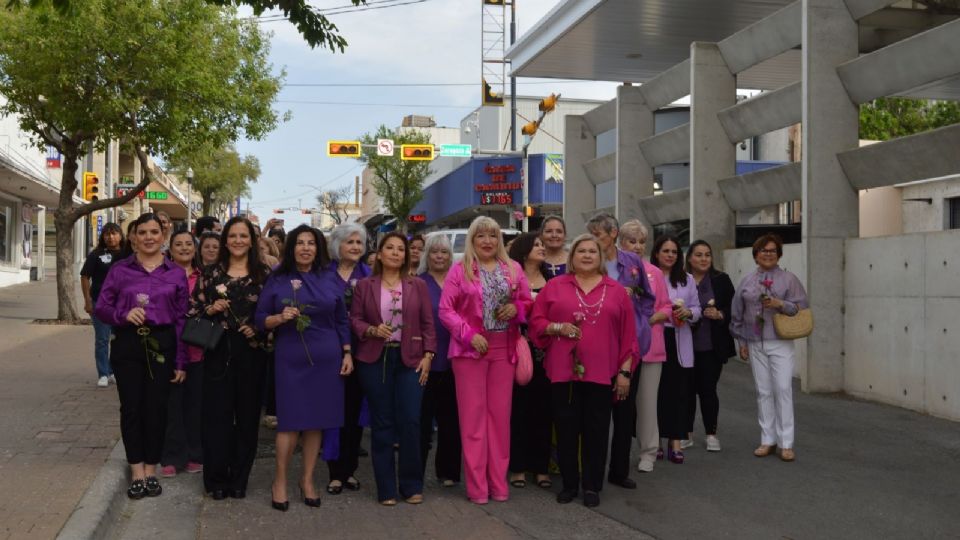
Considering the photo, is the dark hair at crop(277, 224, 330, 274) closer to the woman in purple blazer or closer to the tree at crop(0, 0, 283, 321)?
the woman in purple blazer

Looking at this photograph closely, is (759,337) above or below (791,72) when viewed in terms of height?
below

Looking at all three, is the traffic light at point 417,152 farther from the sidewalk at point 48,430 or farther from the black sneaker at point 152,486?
the black sneaker at point 152,486

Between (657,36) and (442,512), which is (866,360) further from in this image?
(657,36)

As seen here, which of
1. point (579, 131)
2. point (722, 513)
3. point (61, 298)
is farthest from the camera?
point (579, 131)

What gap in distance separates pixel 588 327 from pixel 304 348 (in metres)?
1.95

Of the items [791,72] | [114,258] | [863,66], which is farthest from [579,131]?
[114,258]

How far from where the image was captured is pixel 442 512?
22.0 ft

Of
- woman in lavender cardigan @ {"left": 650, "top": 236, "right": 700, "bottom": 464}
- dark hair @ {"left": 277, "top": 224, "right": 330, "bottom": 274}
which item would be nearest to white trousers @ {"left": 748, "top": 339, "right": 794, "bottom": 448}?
woman in lavender cardigan @ {"left": 650, "top": 236, "right": 700, "bottom": 464}

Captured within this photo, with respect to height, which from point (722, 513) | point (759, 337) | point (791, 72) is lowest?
point (722, 513)

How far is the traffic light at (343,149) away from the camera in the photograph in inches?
1382

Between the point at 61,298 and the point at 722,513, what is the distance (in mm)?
16565

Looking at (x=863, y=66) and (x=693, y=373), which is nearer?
(x=693, y=373)

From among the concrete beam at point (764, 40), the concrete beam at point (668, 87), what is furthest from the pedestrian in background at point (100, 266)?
the concrete beam at point (668, 87)

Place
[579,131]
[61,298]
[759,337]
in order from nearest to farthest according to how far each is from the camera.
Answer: [759,337] < [61,298] < [579,131]
